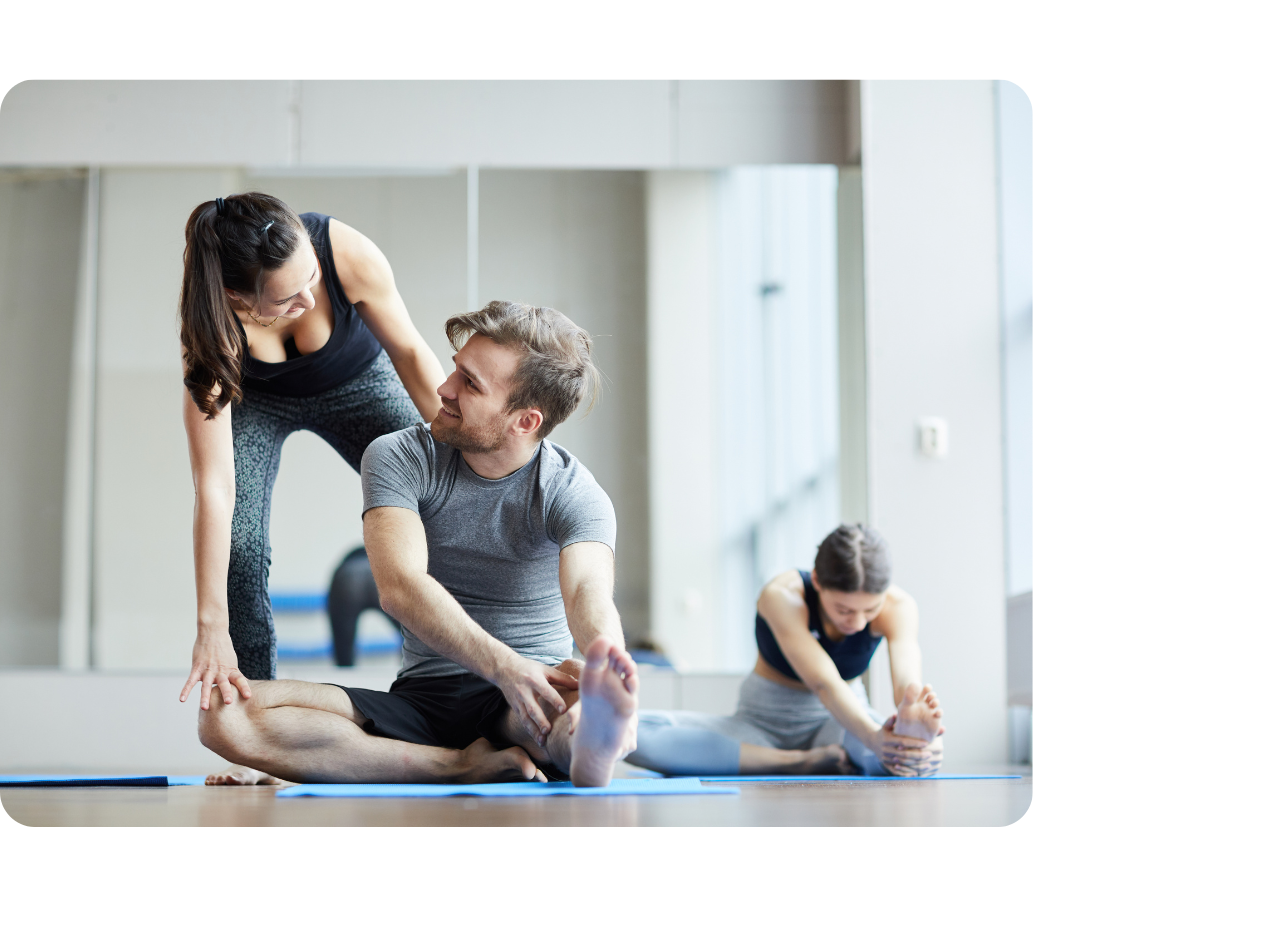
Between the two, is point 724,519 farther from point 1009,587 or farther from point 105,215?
point 105,215

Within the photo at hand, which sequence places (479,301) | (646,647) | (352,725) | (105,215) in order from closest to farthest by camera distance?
(352,725), (479,301), (105,215), (646,647)

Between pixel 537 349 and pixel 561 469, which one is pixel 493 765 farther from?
pixel 537 349

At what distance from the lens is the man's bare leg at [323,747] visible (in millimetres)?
2090

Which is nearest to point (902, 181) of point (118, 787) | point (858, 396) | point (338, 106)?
point (858, 396)

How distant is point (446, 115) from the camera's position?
3.48 m

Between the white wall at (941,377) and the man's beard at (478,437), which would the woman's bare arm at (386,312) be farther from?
the white wall at (941,377)

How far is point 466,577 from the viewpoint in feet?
7.25

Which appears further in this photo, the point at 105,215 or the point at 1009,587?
the point at 105,215

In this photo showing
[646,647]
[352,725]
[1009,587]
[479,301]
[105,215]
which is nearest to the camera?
[352,725]

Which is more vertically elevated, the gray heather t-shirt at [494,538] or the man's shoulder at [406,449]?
the man's shoulder at [406,449]

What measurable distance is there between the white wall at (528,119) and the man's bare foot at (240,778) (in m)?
1.69

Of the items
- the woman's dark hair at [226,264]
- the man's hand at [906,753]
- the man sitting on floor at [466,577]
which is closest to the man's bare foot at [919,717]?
the man's hand at [906,753]

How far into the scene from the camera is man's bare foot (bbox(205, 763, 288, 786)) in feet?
7.43

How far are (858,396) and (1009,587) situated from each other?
68cm
